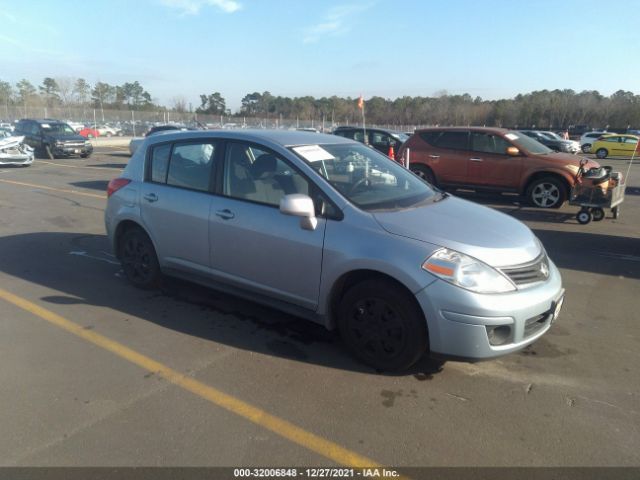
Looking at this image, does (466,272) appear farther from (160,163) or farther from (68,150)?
(68,150)

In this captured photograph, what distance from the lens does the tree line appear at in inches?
2826

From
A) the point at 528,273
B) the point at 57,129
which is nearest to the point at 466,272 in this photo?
the point at 528,273

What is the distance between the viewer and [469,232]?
3416 mm

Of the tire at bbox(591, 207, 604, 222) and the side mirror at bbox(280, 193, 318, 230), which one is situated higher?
the side mirror at bbox(280, 193, 318, 230)

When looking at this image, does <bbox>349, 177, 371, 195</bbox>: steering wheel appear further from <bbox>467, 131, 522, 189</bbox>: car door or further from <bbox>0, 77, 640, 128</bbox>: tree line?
<bbox>0, 77, 640, 128</bbox>: tree line

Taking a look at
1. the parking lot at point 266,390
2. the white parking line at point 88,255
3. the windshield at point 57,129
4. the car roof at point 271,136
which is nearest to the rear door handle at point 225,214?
the car roof at point 271,136

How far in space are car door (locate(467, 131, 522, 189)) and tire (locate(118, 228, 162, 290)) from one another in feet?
28.0

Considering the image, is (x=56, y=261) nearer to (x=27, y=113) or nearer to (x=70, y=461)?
(x=70, y=461)

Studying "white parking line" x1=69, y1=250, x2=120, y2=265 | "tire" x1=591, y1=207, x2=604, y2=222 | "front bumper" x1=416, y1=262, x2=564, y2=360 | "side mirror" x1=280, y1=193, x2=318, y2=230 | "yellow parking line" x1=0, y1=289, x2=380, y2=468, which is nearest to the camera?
"yellow parking line" x1=0, y1=289, x2=380, y2=468

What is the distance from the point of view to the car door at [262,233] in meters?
3.68

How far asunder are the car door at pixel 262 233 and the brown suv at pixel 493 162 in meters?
8.34

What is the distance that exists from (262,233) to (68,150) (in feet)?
69.4

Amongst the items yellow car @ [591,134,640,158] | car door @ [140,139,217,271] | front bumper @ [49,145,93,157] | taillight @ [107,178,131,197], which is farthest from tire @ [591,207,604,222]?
yellow car @ [591,134,640,158]

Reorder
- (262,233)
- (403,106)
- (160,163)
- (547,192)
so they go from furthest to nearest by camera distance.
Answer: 1. (403,106)
2. (547,192)
3. (160,163)
4. (262,233)
